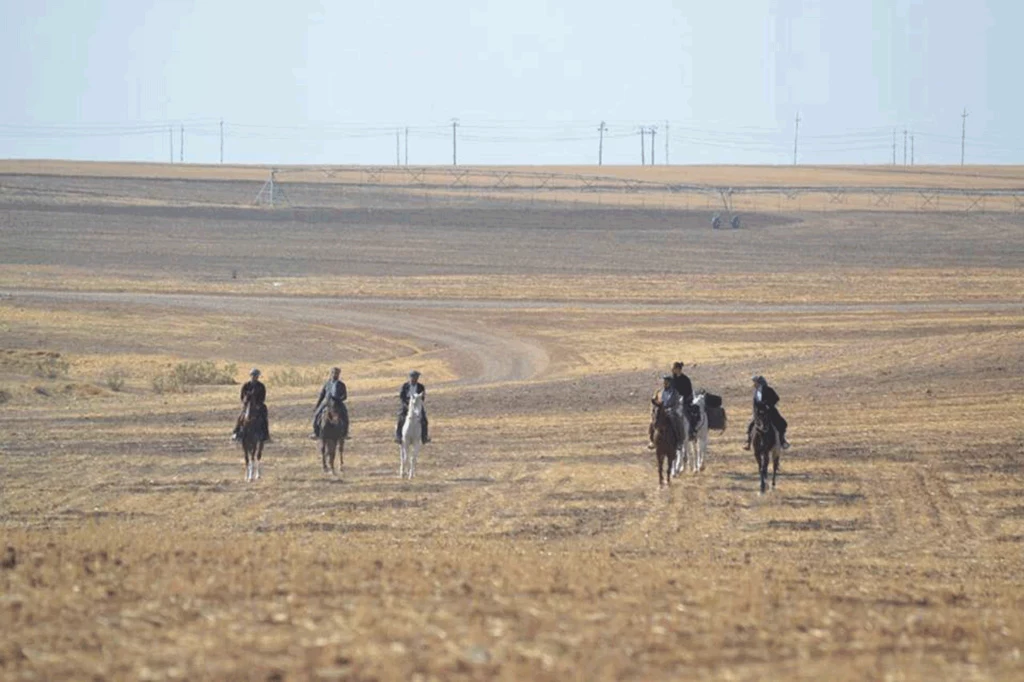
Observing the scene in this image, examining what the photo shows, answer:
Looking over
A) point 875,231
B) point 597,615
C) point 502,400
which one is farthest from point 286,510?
point 875,231

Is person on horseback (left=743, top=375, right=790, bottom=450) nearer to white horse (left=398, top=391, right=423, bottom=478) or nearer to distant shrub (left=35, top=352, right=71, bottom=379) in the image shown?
white horse (left=398, top=391, right=423, bottom=478)

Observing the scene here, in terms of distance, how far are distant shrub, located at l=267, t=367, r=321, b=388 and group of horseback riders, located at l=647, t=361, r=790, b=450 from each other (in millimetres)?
19426

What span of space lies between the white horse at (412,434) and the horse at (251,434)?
7.79ft

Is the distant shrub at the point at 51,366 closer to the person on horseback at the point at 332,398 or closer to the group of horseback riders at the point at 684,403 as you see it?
the person on horseback at the point at 332,398

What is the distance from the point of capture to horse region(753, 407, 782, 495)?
24.9m

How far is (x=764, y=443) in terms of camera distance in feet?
81.8

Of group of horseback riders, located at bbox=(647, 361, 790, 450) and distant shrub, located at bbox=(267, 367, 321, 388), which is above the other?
group of horseback riders, located at bbox=(647, 361, 790, 450)

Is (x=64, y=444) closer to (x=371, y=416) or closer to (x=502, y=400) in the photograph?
(x=371, y=416)

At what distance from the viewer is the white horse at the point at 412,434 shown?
2688 cm

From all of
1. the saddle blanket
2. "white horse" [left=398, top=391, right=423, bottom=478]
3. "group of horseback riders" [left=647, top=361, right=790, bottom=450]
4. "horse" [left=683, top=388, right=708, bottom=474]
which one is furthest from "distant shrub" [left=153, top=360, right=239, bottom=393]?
"group of horseback riders" [left=647, top=361, right=790, bottom=450]

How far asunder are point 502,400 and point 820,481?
13.5 metres

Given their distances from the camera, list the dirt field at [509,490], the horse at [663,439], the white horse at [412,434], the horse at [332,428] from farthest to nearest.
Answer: the horse at [332,428] → the white horse at [412,434] → the horse at [663,439] → the dirt field at [509,490]

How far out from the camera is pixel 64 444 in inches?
1219

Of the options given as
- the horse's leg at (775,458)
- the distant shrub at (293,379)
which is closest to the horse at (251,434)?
the horse's leg at (775,458)
